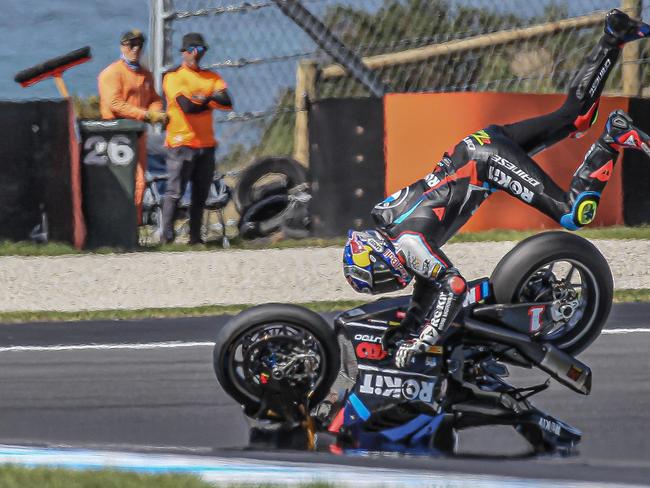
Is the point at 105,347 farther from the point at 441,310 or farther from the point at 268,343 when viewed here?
the point at 441,310

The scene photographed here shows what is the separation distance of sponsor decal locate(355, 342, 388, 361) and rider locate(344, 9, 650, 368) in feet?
0.14

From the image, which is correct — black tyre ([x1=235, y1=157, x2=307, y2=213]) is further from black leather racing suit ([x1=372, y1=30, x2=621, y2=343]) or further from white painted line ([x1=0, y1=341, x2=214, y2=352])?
black leather racing suit ([x1=372, y1=30, x2=621, y2=343])

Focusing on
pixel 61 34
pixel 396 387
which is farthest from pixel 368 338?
pixel 61 34

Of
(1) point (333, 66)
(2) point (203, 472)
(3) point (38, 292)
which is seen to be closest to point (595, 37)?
(1) point (333, 66)

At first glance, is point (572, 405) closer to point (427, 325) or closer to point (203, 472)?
point (427, 325)

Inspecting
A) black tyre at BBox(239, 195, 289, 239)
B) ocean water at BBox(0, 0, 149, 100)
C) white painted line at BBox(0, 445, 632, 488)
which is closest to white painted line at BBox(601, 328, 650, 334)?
white painted line at BBox(0, 445, 632, 488)

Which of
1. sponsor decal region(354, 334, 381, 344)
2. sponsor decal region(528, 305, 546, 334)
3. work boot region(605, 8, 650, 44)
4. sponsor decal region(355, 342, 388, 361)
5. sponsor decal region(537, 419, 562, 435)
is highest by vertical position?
work boot region(605, 8, 650, 44)

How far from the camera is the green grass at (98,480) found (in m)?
4.70

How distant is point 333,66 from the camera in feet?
40.0

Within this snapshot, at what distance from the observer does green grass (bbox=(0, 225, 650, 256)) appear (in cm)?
1132

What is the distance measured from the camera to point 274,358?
5.84 meters

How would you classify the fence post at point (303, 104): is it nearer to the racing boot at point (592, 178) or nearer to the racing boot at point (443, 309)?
the racing boot at point (443, 309)

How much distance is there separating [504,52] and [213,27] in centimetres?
264

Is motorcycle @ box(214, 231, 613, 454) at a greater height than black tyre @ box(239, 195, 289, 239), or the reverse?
black tyre @ box(239, 195, 289, 239)
